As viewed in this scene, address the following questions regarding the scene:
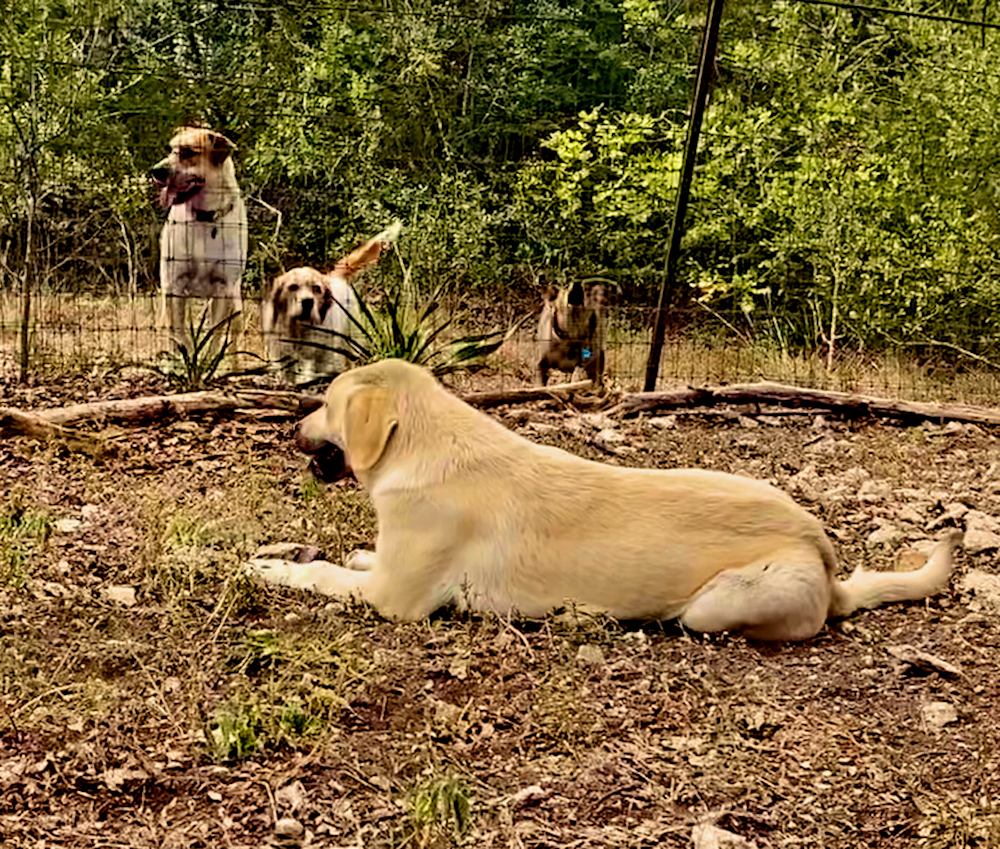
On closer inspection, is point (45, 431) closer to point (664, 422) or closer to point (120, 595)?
point (120, 595)

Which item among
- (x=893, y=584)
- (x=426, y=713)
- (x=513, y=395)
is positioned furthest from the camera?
(x=513, y=395)

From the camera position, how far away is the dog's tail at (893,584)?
144 inches

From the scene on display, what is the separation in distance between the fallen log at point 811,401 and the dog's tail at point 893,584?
2.81m

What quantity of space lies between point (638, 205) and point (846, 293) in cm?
222

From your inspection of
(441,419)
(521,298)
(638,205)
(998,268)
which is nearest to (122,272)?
(521,298)

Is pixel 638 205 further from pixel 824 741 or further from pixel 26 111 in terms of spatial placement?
pixel 824 741

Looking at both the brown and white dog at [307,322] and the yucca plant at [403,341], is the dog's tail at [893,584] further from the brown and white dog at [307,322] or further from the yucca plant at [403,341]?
the brown and white dog at [307,322]

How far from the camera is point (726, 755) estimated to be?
106 inches

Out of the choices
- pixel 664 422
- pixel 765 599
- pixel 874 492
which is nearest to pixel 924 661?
pixel 765 599

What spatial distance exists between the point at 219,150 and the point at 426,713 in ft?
19.1

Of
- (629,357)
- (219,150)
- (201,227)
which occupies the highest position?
(219,150)

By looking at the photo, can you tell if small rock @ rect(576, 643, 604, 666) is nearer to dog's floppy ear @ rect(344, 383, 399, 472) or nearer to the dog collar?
dog's floppy ear @ rect(344, 383, 399, 472)

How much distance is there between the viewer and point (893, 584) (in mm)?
3797

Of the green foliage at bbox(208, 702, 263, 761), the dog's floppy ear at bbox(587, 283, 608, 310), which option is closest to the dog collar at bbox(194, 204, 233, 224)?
the dog's floppy ear at bbox(587, 283, 608, 310)
